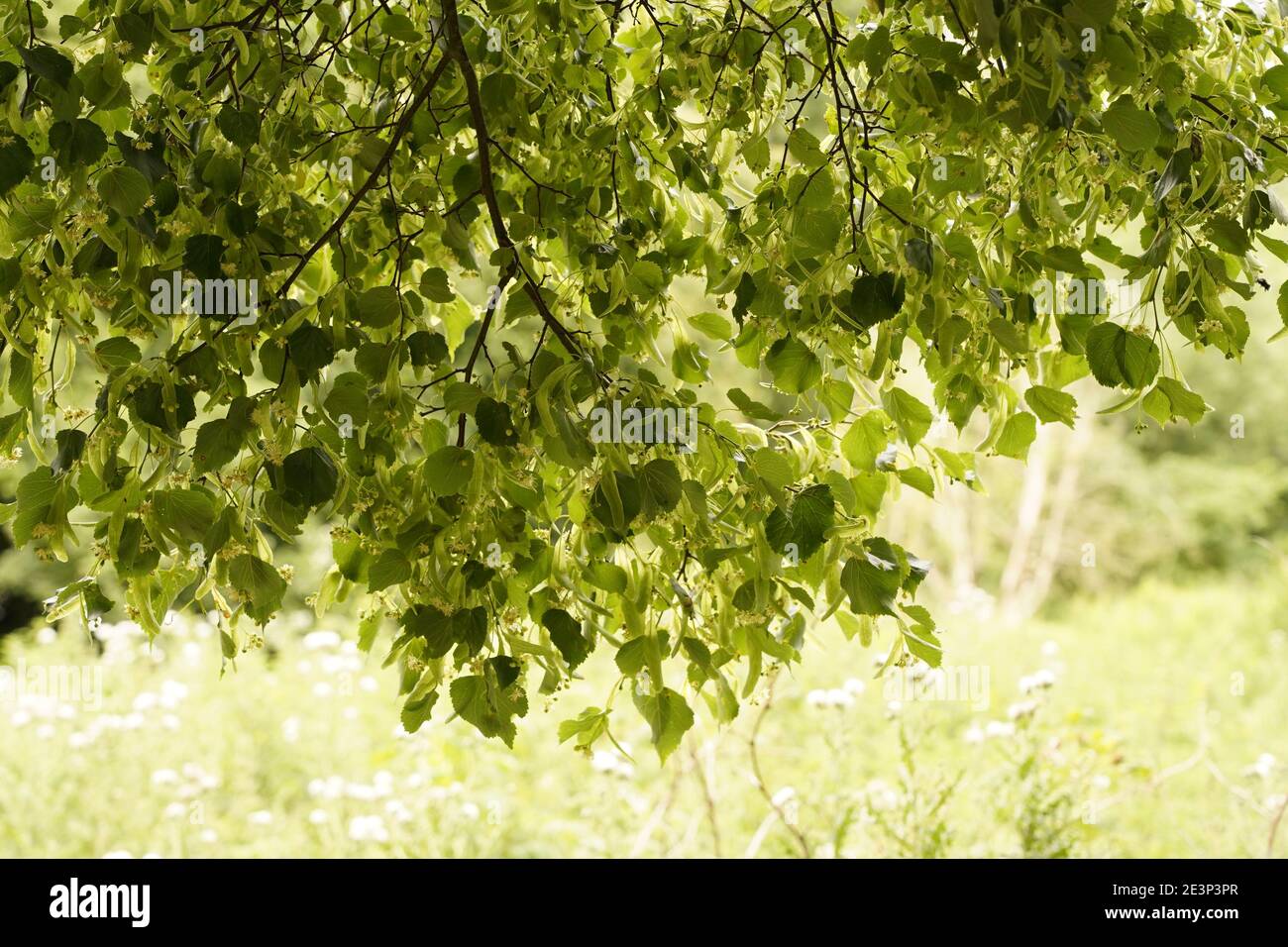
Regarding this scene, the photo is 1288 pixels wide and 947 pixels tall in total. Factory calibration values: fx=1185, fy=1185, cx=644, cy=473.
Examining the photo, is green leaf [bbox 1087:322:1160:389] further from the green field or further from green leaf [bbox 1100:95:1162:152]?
the green field

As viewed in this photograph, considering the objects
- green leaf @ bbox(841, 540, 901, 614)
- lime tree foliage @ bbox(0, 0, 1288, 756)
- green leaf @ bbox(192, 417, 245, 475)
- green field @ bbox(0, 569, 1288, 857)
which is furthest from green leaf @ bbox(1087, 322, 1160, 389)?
green field @ bbox(0, 569, 1288, 857)

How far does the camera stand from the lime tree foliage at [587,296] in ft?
3.26

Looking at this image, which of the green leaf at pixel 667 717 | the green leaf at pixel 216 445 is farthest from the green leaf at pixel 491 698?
the green leaf at pixel 216 445

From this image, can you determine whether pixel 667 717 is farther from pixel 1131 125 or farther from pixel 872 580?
pixel 1131 125

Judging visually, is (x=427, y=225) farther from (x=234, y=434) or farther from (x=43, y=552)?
(x=43, y=552)

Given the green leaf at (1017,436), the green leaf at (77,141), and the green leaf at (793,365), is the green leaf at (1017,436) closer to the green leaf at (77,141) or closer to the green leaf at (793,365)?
the green leaf at (793,365)

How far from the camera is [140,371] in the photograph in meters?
1.00

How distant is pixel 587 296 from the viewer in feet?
4.25

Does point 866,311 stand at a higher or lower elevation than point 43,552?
higher

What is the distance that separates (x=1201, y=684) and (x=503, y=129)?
4.55 meters

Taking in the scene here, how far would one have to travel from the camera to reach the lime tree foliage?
993mm

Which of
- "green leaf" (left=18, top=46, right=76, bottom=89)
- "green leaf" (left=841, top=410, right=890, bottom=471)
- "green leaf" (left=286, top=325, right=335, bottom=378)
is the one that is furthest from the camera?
"green leaf" (left=841, top=410, right=890, bottom=471)

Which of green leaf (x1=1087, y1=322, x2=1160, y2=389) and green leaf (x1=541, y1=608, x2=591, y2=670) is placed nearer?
green leaf (x1=1087, y1=322, x2=1160, y2=389)
